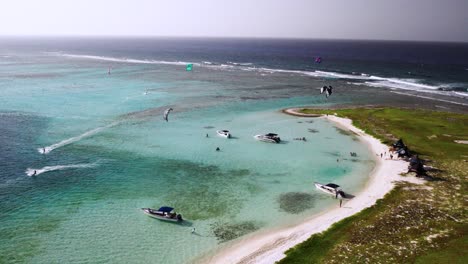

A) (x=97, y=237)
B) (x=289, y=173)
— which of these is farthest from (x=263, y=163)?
(x=97, y=237)

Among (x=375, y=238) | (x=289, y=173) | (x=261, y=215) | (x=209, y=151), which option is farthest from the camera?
(x=209, y=151)

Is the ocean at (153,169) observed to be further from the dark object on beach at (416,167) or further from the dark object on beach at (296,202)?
the dark object on beach at (416,167)

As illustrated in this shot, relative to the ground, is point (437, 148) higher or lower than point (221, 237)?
higher

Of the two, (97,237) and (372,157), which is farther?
(372,157)

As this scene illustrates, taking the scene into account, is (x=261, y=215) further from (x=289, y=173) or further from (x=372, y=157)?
(x=372, y=157)

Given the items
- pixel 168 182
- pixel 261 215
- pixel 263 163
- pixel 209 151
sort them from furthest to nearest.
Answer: pixel 209 151
pixel 263 163
pixel 168 182
pixel 261 215

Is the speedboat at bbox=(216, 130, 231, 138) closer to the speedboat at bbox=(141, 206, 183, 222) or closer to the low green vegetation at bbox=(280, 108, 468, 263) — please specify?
the speedboat at bbox=(141, 206, 183, 222)

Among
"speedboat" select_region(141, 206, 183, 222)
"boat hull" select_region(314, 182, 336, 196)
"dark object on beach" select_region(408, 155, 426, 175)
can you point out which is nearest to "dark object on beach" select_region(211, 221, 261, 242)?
"speedboat" select_region(141, 206, 183, 222)
